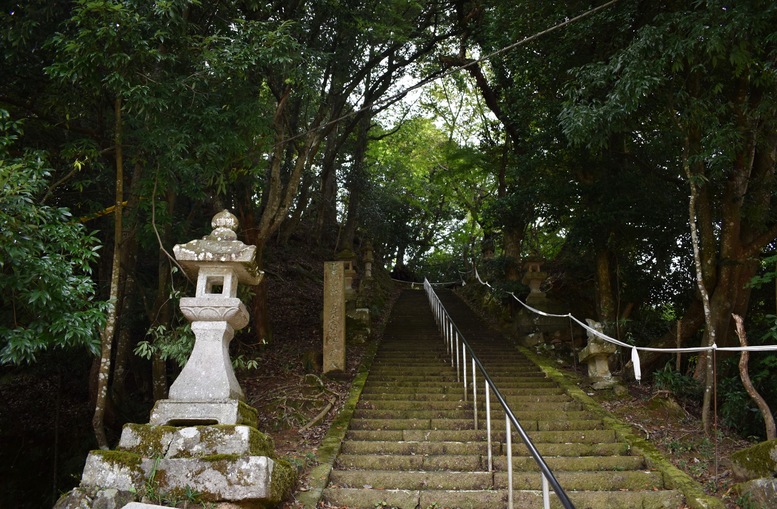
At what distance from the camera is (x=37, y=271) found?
4184mm

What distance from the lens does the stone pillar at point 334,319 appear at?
27.8 ft

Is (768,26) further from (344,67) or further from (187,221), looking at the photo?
(187,221)

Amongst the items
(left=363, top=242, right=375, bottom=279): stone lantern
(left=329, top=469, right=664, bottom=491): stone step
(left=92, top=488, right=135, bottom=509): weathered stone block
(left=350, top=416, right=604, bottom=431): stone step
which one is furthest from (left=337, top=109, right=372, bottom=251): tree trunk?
(left=92, top=488, right=135, bottom=509): weathered stone block

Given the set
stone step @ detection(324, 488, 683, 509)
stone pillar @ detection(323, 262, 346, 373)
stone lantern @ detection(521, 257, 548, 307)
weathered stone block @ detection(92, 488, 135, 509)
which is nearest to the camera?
weathered stone block @ detection(92, 488, 135, 509)

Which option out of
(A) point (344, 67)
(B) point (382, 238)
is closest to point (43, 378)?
(A) point (344, 67)

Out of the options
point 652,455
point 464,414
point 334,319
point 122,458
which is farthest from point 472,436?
point 122,458

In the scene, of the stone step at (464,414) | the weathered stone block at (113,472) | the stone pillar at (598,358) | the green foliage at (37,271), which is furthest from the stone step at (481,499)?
the stone pillar at (598,358)

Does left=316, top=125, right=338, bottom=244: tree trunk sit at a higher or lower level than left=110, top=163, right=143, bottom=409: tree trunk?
higher

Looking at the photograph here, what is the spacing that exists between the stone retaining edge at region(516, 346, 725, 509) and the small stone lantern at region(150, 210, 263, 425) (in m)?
3.82

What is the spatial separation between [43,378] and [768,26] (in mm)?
12537

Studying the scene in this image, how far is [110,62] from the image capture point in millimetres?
5344

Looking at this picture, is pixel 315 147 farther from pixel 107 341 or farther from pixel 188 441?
pixel 188 441

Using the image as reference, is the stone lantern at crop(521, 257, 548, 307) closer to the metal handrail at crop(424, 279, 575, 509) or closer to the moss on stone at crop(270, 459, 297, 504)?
the metal handrail at crop(424, 279, 575, 509)

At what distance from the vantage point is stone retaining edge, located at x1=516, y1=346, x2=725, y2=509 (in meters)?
4.46
